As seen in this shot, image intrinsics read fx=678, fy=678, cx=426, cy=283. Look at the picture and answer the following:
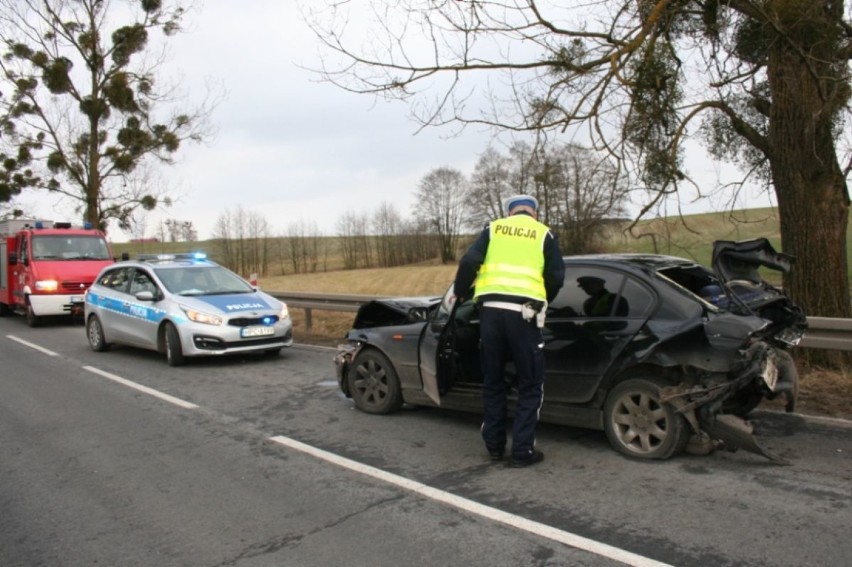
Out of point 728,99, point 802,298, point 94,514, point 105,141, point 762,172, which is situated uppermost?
point 105,141

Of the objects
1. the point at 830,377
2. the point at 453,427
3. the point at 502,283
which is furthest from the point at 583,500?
the point at 830,377

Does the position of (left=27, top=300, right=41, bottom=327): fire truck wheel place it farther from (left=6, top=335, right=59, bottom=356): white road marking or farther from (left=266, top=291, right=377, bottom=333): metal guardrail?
(left=266, top=291, right=377, bottom=333): metal guardrail

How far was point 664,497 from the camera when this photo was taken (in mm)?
4148

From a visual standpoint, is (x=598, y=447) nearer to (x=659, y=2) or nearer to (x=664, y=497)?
(x=664, y=497)

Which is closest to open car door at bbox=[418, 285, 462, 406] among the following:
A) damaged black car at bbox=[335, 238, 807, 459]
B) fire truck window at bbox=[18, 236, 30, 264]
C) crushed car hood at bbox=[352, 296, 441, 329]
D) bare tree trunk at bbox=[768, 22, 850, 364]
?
damaged black car at bbox=[335, 238, 807, 459]

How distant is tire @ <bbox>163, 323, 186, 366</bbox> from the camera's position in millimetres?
9516

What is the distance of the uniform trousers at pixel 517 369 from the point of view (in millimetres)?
4715

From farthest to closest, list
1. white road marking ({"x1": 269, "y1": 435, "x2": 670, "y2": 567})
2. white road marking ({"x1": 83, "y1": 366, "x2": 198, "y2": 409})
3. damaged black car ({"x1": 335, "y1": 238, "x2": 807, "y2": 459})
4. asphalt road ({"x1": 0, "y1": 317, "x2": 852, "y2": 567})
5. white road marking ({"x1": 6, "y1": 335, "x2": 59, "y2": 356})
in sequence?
white road marking ({"x1": 6, "y1": 335, "x2": 59, "y2": 356}) < white road marking ({"x1": 83, "y1": 366, "x2": 198, "y2": 409}) < damaged black car ({"x1": 335, "y1": 238, "x2": 807, "y2": 459}) < asphalt road ({"x1": 0, "y1": 317, "x2": 852, "y2": 567}) < white road marking ({"x1": 269, "y1": 435, "x2": 670, "y2": 567})

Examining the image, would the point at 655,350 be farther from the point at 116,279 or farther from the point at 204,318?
the point at 116,279

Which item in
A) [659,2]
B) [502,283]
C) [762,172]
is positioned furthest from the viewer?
[762,172]

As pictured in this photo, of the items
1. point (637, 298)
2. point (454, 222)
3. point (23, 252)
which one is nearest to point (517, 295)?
point (637, 298)

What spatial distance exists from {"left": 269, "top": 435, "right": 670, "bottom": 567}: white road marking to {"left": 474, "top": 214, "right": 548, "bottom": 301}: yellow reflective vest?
141cm

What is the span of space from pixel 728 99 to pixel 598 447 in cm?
551

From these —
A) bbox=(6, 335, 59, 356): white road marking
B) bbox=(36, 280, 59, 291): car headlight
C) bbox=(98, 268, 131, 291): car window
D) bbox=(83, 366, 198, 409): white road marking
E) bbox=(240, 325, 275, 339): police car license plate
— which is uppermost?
bbox=(98, 268, 131, 291): car window
